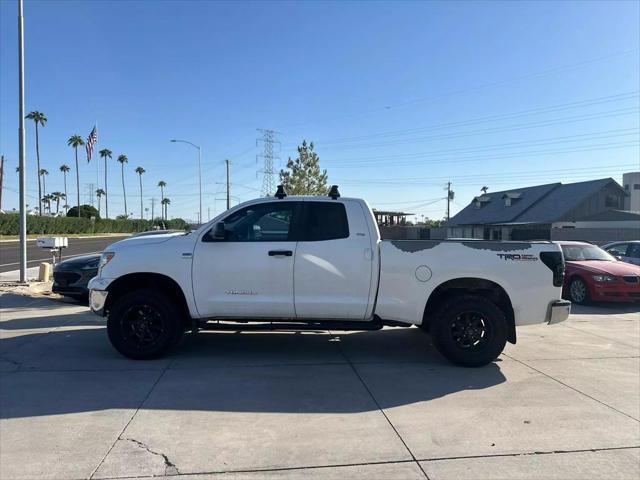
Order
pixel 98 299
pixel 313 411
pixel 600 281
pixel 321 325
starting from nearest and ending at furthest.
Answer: pixel 313 411 < pixel 321 325 < pixel 98 299 < pixel 600 281

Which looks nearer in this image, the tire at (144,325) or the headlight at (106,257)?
the tire at (144,325)

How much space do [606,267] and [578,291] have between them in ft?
2.65

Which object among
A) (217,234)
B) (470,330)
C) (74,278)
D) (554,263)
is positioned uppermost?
(217,234)

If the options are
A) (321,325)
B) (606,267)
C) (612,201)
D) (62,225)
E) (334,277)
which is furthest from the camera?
(62,225)

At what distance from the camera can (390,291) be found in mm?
6203

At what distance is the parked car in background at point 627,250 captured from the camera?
1455 cm

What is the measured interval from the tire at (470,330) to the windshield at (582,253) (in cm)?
752

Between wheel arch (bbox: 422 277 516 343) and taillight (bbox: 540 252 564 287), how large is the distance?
59 centimetres

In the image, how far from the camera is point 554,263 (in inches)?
246

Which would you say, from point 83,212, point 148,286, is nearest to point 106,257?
point 148,286

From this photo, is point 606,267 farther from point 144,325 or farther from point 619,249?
point 144,325

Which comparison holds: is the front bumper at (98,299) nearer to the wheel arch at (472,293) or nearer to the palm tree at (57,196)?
the wheel arch at (472,293)

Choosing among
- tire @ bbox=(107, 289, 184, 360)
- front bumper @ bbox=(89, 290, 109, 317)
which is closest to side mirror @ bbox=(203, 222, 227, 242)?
tire @ bbox=(107, 289, 184, 360)

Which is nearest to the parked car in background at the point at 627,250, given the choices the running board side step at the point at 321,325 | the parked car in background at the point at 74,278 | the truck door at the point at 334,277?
the running board side step at the point at 321,325
